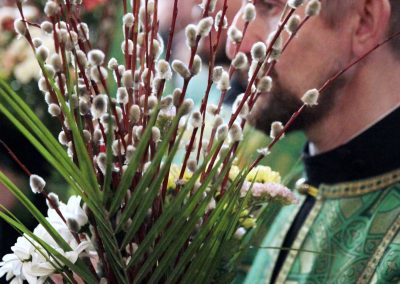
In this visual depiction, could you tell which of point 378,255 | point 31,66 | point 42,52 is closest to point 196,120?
point 42,52

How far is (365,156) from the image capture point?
36.2 inches

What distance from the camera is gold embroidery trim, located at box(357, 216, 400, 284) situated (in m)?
0.85

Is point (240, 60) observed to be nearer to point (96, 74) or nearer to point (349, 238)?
point (96, 74)

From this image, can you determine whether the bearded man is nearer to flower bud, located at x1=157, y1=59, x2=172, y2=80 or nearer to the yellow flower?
the yellow flower

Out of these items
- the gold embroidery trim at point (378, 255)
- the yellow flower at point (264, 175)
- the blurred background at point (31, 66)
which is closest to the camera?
the yellow flower at point (264, 175)

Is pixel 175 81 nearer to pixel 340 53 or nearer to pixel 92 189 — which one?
pixel 340 53

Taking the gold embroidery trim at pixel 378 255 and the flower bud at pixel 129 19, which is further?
the gold embroidery trim at pixel 378 255

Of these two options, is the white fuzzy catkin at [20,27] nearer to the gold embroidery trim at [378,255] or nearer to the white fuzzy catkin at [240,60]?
the white fuzzy catkin at [240,60]

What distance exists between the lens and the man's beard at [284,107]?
38.2 inches

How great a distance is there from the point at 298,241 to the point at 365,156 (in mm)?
137

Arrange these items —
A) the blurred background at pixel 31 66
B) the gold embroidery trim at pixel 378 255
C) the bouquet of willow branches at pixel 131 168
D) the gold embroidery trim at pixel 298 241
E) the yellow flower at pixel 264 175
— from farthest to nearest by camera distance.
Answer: the blurred background at pixel 31 66 < the gold embroidery trim at pixel 298 241 < the gold embroidery trim at pixel 378 255 < the yellow flower at pixel 264 175 < the bouquet of willow branches at pixel 131 168

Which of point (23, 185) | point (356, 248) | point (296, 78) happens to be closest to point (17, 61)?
point (23, 185)

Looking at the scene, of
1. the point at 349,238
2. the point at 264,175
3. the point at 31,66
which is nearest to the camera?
the point at 264,175

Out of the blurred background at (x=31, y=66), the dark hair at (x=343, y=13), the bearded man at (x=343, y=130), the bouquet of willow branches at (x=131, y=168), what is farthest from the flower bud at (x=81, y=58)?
the blurred background at (x=31, y=66)
